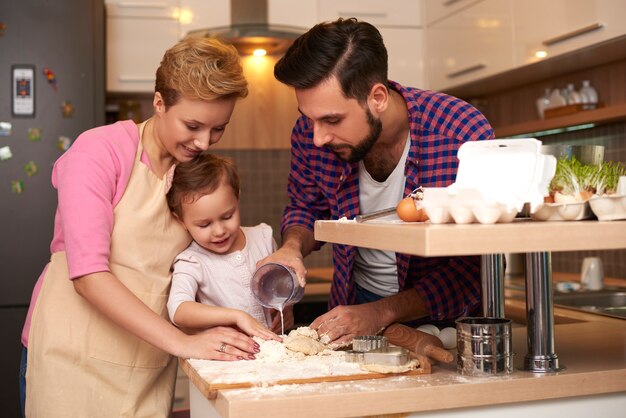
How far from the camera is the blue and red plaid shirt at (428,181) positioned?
159cm

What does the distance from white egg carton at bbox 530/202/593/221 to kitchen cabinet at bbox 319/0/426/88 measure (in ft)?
7.90

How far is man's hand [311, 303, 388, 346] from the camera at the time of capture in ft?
4.62

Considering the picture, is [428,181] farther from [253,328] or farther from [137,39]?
[137,39]

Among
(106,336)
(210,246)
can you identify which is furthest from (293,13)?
(106,336)

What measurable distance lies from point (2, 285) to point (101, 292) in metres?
1.79

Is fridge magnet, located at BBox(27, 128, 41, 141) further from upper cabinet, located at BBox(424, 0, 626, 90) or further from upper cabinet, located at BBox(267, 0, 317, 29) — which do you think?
upper cabinet, located at BBox(424, 0, 626, 90)

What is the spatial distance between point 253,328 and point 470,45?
2.04 meters

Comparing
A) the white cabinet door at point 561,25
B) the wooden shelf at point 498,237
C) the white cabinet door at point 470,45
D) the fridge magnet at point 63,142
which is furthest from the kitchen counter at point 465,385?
the fridge magnet at point 63,142

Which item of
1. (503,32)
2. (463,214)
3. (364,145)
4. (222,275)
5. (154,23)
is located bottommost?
(222,275)

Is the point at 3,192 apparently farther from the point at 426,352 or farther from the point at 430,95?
the point at 426,352

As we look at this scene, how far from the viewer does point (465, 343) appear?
1.17 metres

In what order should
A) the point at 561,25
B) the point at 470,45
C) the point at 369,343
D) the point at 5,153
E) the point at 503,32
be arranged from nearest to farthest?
the point at 369,343, the point at 561,25, the point at 503,32, the point at 5,153, the point at 470,45

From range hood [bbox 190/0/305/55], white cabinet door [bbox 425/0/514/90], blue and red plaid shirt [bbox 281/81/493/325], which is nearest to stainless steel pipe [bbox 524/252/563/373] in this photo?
blue and red plaid shirt [bbox 281/81/493/325]

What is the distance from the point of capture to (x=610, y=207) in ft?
3.65
